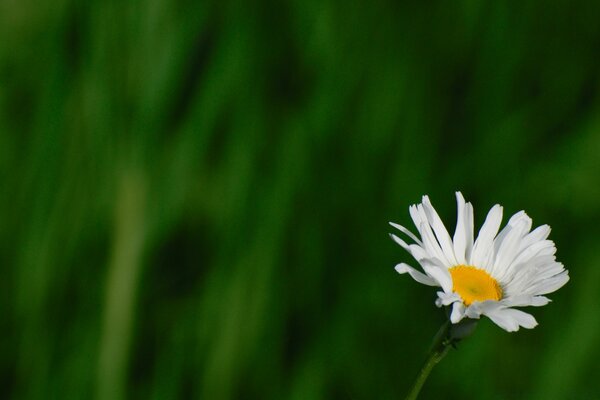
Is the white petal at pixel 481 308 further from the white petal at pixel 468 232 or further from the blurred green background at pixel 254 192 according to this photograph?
the blurred green background at pixel 254 192

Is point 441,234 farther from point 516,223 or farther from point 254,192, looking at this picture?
point 254,192

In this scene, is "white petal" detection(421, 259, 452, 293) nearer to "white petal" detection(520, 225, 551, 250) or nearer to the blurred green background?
"white petal" detection(520, 225, 551, 250)

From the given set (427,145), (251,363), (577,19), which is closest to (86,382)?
(251,363)

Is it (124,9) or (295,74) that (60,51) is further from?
(295,74)

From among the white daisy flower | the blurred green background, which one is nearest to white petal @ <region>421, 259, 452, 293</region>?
the white daisy flower

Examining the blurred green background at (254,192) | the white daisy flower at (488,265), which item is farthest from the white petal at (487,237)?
the blurred green background at (254,192)

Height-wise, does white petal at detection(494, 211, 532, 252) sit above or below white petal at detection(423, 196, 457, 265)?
above

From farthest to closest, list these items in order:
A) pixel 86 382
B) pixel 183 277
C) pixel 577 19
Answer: pixel 577 19 → pixel 183 277 → pixel 86 382

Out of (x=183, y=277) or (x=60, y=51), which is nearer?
(x=60, y=51)
